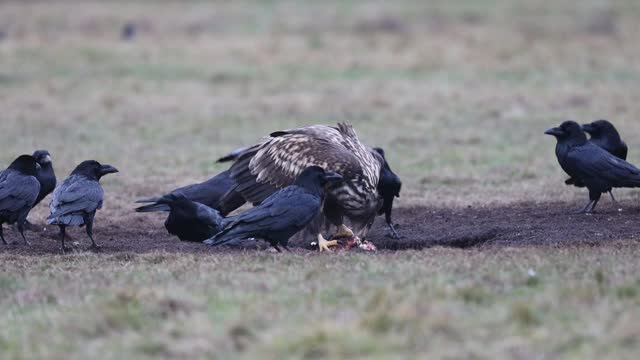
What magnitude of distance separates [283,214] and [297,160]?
3.97 ft

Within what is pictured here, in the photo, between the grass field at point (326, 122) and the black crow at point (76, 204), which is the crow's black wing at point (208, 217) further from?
the grass field at point (326, 122)

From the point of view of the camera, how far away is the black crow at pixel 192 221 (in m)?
9.66

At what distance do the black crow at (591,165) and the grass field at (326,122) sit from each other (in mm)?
753

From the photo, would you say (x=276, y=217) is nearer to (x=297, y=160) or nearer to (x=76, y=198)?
→ (x=297, y=160)

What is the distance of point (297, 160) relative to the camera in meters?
9.61

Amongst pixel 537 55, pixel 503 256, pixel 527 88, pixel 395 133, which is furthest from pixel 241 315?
pixel 537 55

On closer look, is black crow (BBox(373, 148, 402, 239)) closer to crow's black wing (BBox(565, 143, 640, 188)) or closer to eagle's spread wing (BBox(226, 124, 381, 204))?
eagle's spread wing (BBox(226, 124, 381, 204))

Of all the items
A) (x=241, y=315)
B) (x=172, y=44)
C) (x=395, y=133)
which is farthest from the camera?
(x=172, y=44)

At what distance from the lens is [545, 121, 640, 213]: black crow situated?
1029cm

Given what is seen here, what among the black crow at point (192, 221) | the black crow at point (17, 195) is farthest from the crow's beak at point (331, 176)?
the black crow at point (17, 195)

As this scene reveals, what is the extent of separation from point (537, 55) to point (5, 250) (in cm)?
2042

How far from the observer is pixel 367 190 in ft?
30.2

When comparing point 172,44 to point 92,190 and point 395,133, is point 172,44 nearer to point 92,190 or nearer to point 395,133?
point 395,133

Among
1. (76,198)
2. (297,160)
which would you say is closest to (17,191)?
(76,198)
